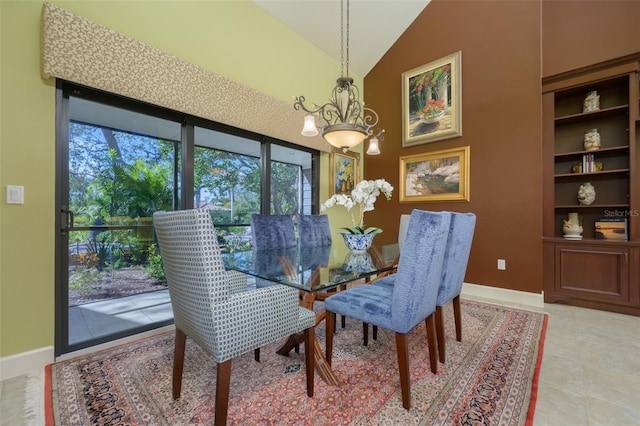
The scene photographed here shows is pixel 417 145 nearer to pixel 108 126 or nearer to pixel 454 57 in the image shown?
pixel 454 57

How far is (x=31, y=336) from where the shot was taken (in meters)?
1.74

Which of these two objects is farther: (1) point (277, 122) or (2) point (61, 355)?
→ (1) point (277, 122)

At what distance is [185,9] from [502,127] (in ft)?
11.5

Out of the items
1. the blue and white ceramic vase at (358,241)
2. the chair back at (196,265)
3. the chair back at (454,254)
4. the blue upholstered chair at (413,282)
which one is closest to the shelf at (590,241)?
the chair back at (454,254)

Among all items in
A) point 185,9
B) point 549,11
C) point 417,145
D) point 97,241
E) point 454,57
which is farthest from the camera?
point 417,145

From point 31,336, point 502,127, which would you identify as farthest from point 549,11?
point 31,336

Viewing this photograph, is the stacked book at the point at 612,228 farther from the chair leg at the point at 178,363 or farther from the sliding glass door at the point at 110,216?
the sliding glass door at the point at 110,216

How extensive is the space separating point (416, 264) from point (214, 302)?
93 centimetres

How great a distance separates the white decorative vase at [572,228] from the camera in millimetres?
2986

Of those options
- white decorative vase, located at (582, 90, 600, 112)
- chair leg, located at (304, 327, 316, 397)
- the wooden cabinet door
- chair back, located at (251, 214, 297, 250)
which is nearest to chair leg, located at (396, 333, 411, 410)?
chair leg, located at (304, 327, 316, 397)

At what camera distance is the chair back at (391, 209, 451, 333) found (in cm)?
133

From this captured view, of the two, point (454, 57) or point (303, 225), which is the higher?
point (454, 57)

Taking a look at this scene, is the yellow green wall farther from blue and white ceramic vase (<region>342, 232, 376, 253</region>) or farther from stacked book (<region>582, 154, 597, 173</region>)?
stacked book (<region>582, 154, 597, 173</region>)

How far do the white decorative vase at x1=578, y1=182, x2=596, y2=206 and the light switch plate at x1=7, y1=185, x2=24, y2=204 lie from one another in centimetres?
491
